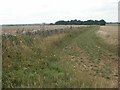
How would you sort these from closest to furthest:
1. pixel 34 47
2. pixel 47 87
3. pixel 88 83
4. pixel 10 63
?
pixel 47 87 → pixel 88 83 → pixel 10 63 → pixel 34 47

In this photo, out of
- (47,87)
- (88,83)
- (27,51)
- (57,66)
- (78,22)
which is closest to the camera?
(47,87)

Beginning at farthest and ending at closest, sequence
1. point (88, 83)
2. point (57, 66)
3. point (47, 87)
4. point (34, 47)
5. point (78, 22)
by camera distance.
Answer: point (78, 22), point (34, 47), point (57, 66), point (88, 83), point (47, 87)

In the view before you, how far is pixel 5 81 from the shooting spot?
956cm

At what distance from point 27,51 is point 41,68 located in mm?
2232

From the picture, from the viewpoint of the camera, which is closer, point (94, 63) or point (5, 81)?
point (5, 81)

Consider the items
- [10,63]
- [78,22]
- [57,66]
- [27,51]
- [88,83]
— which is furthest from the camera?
[78,22]

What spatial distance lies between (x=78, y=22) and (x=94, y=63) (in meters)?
148

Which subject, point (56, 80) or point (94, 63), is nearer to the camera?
point (56, 80)

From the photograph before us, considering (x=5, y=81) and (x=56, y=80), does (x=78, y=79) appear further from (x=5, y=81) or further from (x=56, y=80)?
(x=5, y=81)

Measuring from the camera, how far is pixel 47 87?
861cm

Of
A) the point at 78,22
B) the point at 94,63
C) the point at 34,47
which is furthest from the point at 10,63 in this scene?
the point at 78,22

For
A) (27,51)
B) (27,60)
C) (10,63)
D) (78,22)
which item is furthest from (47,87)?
(78,22)

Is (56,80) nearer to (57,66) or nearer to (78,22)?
(57,66)

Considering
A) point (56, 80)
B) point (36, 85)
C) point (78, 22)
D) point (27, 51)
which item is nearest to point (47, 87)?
point (36, 85)
